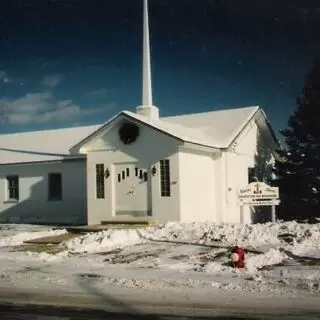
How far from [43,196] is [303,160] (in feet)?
39.9

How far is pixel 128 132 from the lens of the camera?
2003cm

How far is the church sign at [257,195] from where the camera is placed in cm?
1766

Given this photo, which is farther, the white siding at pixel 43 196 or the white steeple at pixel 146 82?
the white siding at pixel 43 196

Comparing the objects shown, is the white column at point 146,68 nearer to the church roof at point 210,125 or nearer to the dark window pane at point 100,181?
the church roof at point 210,125

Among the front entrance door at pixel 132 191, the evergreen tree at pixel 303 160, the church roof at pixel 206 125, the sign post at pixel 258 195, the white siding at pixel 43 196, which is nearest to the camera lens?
the sign post at pixel 258 195

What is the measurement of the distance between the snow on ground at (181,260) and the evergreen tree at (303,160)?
763cm

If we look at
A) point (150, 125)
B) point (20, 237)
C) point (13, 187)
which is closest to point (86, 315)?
point (20, 237)

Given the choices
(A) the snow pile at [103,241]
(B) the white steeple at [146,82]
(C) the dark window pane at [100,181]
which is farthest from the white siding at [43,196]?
(A) the snow pile at [103,241]

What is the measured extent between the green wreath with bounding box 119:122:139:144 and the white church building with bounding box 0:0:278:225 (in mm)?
38

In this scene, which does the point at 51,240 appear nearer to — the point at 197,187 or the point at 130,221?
the point at 130,221

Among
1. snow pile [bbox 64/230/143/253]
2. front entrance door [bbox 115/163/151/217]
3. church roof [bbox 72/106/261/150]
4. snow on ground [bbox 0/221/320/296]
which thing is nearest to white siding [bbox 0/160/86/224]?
church roof [bbox 72/106/261/150]

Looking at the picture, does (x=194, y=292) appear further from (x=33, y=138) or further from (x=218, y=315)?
(x=33, y=138)

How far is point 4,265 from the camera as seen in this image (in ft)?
41.4

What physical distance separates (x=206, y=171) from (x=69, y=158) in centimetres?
700
